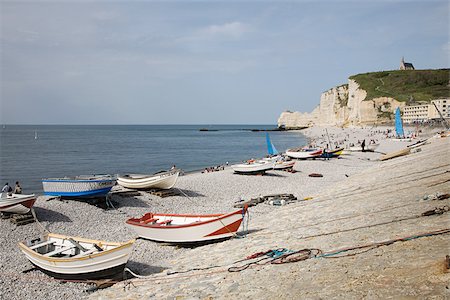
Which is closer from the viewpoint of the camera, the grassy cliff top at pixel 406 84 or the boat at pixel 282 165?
the boat at pixel 282 165

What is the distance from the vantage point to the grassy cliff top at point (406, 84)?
113 m

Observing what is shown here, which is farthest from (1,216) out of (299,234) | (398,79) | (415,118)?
(398,79)

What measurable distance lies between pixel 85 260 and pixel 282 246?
6.54 meters

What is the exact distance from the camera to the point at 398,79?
13325 centimetres

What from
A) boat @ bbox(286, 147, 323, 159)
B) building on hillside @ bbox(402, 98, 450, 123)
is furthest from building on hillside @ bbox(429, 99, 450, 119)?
boat @ bbox(286, 147, 323, 159)

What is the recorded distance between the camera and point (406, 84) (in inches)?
5079

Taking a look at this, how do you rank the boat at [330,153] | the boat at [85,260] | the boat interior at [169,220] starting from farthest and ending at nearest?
the boat at [330,153]
the boat interior at [169,220]
the boat at [85,260]

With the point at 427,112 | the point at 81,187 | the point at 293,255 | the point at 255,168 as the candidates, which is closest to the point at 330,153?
the point at 255,168

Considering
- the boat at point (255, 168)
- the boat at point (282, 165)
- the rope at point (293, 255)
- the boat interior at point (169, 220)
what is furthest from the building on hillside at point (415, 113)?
the rope at point (293, 255)

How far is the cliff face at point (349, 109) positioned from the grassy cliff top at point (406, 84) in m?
2.90

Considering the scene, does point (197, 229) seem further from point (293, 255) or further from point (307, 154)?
point (307, 154)

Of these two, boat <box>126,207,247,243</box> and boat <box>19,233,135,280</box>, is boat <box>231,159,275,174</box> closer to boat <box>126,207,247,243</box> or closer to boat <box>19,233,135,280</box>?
boat <box>126,207,247,243</box>

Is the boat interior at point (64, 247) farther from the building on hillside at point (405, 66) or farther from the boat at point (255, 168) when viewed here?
the building on hillside at point (405, 66)

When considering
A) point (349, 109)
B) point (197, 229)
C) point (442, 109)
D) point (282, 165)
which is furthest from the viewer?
point (349, 109)
